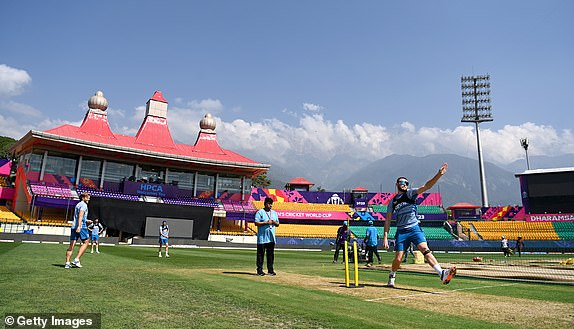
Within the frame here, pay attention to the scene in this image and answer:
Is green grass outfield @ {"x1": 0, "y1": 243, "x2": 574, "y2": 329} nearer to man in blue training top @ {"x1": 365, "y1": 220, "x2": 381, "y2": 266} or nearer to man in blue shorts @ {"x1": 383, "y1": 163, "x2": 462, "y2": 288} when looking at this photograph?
man in blue shorts @ {"x1": 383, "y1": 163, "x2": 462, "y2": 288}

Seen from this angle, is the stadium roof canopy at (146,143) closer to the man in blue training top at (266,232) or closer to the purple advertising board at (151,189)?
the purple advertising board at (151,189)

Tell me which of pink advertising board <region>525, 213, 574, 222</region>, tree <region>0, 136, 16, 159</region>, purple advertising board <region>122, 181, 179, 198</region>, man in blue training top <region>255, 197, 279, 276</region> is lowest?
man in blue training top <region>255, 197, 279, 276</region>

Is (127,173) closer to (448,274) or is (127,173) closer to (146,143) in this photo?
(146,143)

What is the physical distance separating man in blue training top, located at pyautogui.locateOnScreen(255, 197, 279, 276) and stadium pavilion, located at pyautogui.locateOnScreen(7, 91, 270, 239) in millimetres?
32251

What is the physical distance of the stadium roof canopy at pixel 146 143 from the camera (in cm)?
4219

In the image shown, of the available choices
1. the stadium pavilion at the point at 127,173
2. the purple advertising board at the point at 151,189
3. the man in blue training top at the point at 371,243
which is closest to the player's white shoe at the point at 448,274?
the man in blue training top at the point at 371,243

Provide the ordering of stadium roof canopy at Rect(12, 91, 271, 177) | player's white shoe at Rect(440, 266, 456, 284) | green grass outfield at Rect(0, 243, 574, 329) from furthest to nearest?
1. stadium roof canopy at Rect(12, 91, 271, 177)
2. player's white shoe at Rect(440, 266, 456, 284)
3. green grass outfield at Rect(0, 243, 574, 329)

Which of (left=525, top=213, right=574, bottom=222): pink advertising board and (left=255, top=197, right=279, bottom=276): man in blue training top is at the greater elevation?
(left=525, top=213, right=574, bottom=222): pink advertising board

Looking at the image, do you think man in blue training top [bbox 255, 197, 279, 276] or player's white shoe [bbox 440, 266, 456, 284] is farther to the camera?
man in blue training top [bbox 255, 197, 279, 276]

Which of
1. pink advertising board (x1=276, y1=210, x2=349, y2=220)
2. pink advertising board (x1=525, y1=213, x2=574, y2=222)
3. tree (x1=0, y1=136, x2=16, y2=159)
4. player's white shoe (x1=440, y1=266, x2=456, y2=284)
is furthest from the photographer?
tree (x1=0, y1=136, x2=16, y2=159)

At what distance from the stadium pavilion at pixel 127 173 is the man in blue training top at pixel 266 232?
32251 mm

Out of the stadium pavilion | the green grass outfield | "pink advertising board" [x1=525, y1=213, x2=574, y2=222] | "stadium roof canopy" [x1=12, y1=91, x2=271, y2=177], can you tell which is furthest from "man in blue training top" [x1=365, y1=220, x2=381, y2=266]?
"pink advertising board" [x1=525, y1=213, x2=574, y2=222]

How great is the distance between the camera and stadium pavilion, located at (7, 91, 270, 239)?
3856cm

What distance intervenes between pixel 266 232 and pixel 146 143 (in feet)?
155
